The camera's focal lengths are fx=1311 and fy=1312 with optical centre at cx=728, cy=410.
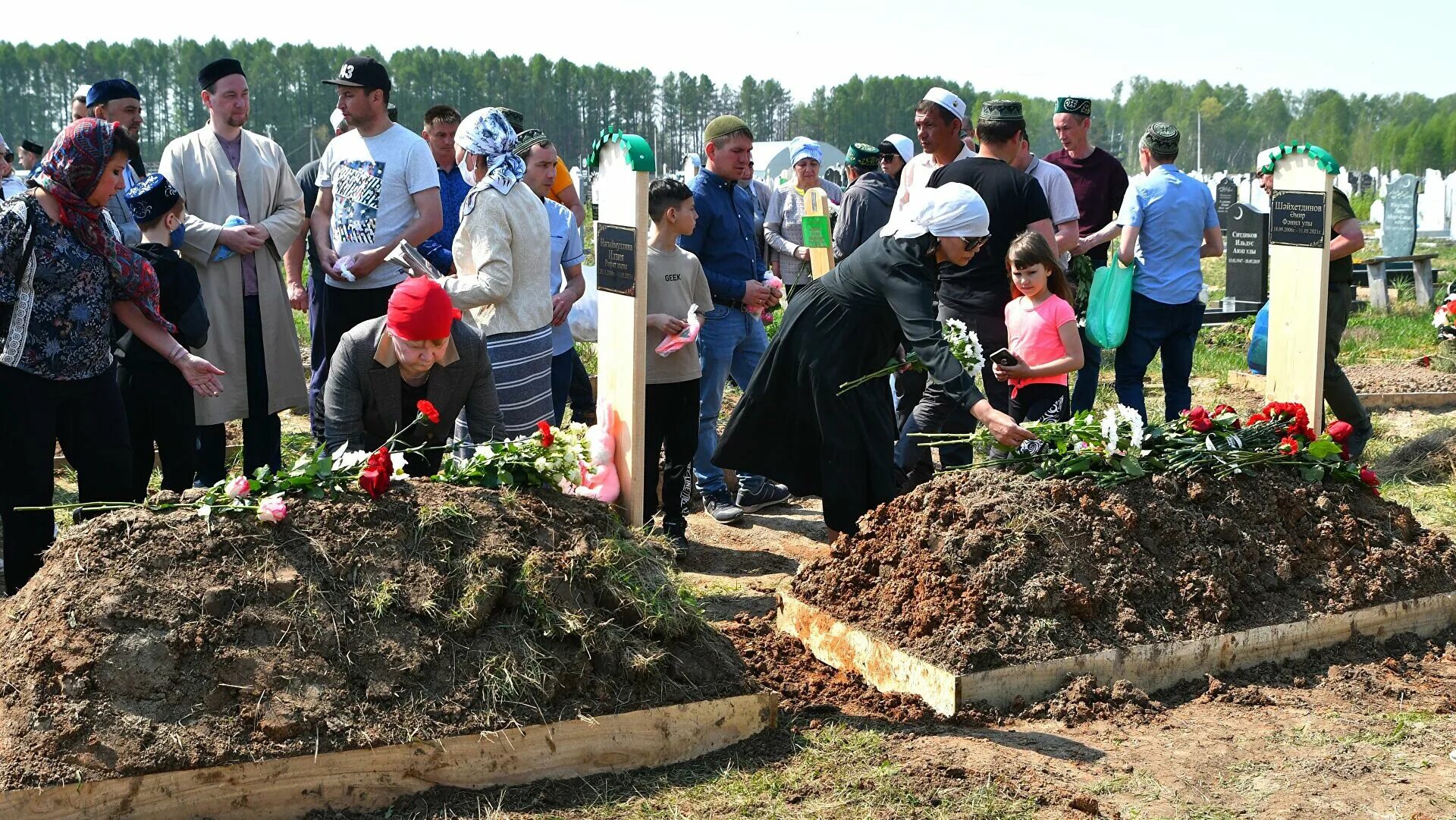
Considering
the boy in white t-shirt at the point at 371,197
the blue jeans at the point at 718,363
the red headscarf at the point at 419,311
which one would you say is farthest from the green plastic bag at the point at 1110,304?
the red headscarf at the point at 419,311

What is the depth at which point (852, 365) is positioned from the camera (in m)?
5.32

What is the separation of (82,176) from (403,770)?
8.20 feet

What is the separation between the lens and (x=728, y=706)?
393 cm

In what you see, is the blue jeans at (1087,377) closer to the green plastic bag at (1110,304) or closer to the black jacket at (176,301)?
the green plastic bag at (1110,304)

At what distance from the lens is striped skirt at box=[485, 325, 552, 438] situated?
18.1 ft

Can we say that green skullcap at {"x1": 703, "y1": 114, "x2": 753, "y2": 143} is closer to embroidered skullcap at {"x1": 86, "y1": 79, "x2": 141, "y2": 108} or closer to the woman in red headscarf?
the woman in red headscarf

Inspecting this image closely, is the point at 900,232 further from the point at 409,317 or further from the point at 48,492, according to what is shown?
the point at 48,492

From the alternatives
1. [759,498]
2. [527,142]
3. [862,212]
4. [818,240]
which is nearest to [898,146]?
[818,240]

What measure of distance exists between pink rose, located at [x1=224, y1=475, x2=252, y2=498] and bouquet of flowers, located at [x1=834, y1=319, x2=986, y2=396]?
2.39 metres

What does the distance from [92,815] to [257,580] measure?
72 centimetres

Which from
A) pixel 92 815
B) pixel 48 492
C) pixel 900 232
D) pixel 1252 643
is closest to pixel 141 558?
pixel 92 815

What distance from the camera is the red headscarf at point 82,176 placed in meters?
4.57

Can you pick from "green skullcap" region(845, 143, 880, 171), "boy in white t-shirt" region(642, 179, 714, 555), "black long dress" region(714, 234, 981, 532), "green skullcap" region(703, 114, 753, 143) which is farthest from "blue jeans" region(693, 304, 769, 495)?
Result: "green skullcap" region(845, 143, 880, 171)

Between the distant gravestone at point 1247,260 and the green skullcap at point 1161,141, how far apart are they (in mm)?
7767
